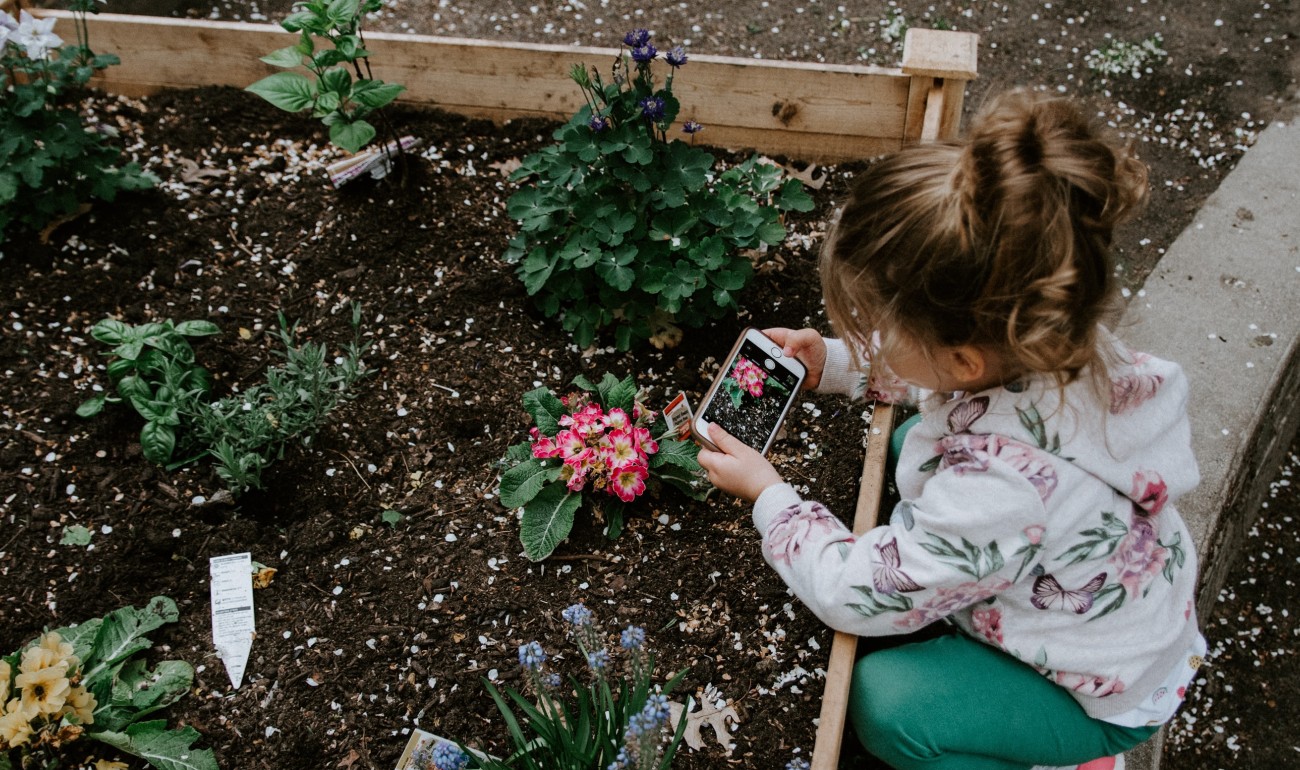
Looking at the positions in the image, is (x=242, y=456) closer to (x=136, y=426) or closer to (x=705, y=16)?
(x=136, y=426)

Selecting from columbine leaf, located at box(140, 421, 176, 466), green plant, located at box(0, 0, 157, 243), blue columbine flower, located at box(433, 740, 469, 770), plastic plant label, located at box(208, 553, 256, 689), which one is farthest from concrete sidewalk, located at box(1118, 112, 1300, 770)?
green plant, located at box(0, 0, 157, 243)

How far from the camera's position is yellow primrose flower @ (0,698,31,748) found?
5.50 ft

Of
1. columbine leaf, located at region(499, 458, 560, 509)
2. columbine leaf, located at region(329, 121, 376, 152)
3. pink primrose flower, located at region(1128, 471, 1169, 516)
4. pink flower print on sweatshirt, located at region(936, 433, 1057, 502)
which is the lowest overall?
columbine leaf, located at region(499, 458, 560, 509)

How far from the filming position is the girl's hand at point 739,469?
1933mm

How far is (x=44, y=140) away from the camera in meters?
2.57

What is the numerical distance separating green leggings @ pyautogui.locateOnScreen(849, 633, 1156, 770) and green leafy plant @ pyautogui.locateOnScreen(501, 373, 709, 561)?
2.11 ft

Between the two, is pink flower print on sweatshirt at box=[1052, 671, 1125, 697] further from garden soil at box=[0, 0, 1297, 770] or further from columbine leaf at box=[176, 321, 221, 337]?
columbine leaf at box=[176, 321, 221, 337]

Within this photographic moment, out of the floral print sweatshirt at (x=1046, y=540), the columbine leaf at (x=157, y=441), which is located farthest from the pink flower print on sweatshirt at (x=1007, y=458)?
the columbine leaf at (x=157, y=441)

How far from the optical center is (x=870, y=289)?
5.16 feet

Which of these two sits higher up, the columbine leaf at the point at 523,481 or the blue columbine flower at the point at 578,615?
the blue columbine flower at the point at 578,615

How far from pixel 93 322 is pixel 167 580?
0.89 m

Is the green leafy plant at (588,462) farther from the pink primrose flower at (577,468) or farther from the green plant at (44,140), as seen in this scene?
the green plant at (44,140)

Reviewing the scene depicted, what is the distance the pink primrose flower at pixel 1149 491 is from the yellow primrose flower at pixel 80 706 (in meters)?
1.96

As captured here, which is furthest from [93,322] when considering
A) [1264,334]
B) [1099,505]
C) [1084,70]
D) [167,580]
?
[1084,70]
